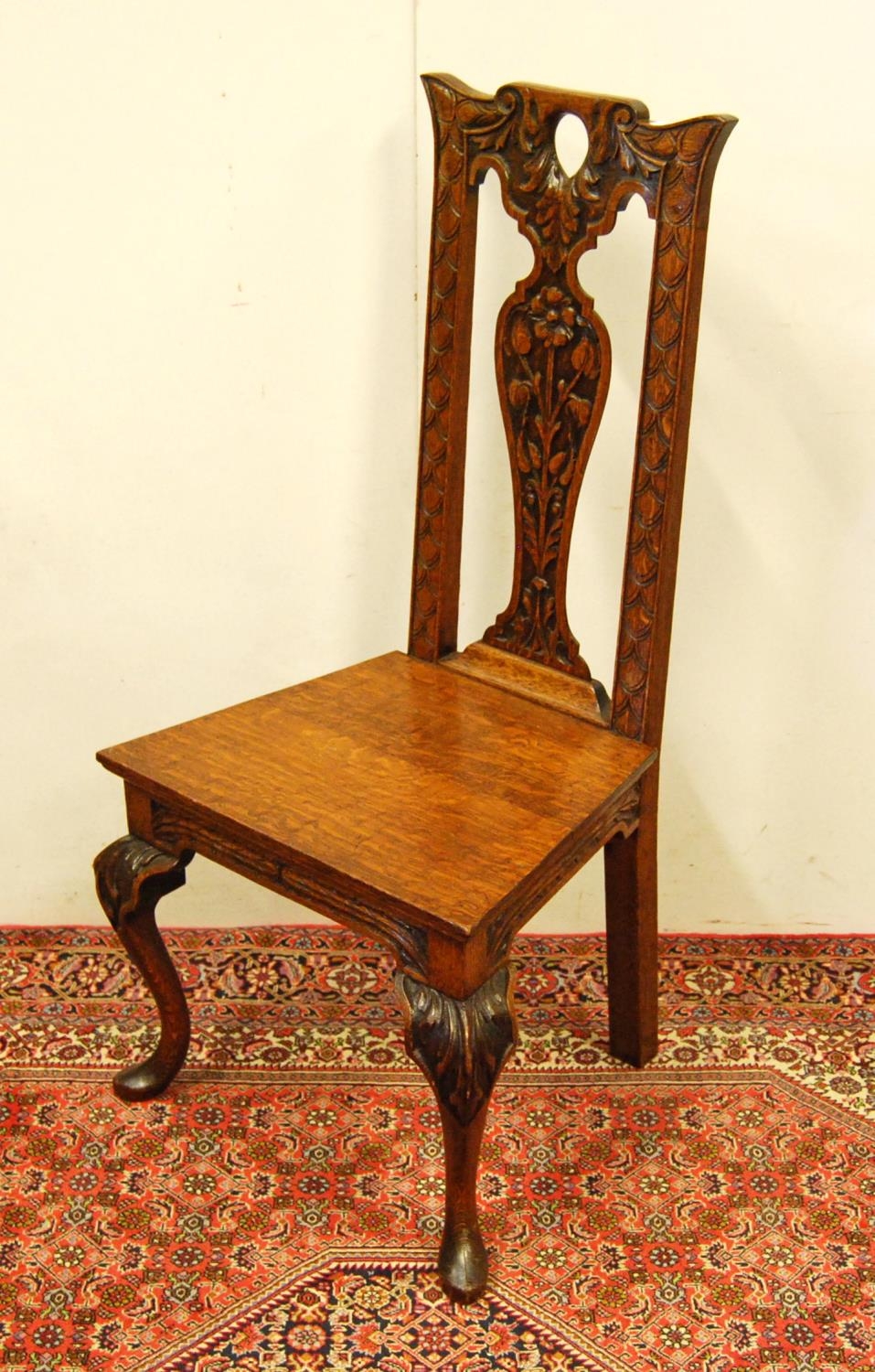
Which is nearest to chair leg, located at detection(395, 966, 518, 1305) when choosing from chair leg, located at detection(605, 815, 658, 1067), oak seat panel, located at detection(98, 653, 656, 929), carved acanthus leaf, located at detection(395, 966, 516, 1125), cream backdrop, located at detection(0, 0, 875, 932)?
carved acanthus leaf, located at detection(395, 966, 516, 1125)

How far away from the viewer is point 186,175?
1.99m

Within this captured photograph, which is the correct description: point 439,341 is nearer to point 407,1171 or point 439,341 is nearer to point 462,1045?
point 462,1045

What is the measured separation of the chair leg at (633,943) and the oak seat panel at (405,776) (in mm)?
178

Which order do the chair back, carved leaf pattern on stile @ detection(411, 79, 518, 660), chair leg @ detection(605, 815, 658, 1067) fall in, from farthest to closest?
chair leg @ detection(605, 815, 658, 1067), carved leaf pattern on stile @ detection(411, 79, 518, 660), the chair back

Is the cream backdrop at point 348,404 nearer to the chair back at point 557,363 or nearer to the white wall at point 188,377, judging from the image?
the white wall at point 188,377

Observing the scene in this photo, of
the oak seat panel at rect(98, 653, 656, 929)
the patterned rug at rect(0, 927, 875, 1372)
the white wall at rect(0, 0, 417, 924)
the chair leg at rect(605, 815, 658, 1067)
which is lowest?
the patterned rug at rect(0, 927, 875, 1372)

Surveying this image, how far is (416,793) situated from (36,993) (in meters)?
0.92

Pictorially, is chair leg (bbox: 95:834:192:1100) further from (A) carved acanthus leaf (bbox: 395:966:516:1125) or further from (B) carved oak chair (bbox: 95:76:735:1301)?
(A) carved acanthus leaf (bbox: 395:966:516:1125)

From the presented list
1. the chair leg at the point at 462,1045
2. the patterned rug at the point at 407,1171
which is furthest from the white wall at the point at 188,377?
the chair leg at the point at 462,1045

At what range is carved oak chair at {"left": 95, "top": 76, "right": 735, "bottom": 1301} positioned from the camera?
62.1 inches

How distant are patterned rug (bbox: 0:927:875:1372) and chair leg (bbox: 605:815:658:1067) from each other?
64 millimetres

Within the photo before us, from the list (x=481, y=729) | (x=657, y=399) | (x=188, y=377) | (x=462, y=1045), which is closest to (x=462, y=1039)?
(x=462, y=1045)

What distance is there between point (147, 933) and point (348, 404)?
84cm

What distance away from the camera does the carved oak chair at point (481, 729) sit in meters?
1.58
